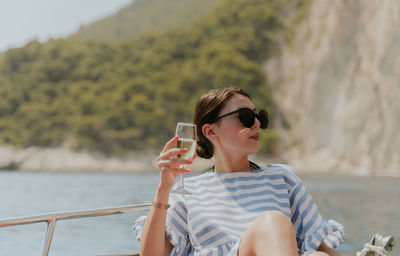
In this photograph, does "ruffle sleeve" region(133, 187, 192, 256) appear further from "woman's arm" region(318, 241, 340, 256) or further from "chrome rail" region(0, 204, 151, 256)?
"woman's arm" region(318, 241, 340, 256)

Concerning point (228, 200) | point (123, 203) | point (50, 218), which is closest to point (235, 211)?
point (228, 200)

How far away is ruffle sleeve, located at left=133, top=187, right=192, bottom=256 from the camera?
1.26 metres

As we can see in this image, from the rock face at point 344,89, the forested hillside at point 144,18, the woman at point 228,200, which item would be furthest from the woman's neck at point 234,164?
the forested hillside at point 144,18

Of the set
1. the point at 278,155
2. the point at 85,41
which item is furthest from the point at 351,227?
the point at 85,41

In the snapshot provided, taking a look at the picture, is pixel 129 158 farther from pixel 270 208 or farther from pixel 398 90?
pixel 270 208

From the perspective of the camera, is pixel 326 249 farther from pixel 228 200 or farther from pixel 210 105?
pixel 210 105

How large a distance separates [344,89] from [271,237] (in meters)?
22.0

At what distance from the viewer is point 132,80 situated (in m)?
30.6

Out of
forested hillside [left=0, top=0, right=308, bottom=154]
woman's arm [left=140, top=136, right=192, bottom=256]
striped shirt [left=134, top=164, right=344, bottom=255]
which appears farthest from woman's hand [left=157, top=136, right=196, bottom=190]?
forested hillside [left=0, top=0, right=308, bottom=154]

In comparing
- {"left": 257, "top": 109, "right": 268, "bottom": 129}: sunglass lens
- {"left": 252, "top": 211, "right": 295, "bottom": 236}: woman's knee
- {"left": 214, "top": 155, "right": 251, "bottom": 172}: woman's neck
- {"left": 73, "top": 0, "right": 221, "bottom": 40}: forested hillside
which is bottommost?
{"left": 252, "top": 211, "right": 295, "bottom": 236}: woman's knee

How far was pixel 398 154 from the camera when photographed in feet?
61.5

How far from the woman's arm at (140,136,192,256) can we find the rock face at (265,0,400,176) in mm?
19132

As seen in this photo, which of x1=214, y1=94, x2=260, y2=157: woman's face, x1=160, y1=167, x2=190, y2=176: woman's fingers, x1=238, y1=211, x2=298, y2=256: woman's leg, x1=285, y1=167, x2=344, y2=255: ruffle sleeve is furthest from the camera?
x1=214, y1=94, x2=260, y2=157: woman's face

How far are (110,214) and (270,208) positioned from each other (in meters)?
0.42
